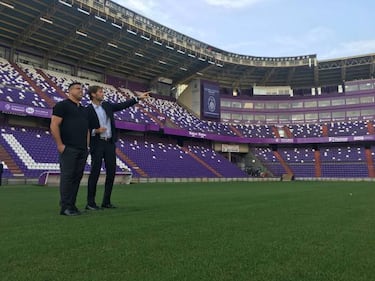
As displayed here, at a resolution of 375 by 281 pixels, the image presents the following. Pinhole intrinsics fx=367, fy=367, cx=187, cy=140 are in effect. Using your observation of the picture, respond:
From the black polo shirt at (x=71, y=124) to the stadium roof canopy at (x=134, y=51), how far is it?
93.8ft

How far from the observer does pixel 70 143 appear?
550 centimetres

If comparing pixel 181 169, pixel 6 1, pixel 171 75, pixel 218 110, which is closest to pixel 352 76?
pixel 218 110

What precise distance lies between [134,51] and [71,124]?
3647 centimetres

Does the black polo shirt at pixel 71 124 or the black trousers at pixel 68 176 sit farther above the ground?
the black polo shirt at pixel 71 124

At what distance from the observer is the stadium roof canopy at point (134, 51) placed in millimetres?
32719

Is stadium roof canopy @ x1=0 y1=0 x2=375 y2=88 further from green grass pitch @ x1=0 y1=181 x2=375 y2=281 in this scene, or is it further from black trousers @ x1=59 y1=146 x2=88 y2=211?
green grass pitch @ x1=0 y1=181 x2=375 y2=281

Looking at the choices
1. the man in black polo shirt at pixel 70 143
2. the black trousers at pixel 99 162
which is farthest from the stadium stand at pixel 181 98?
the man in black polo shirt at pixel 70 143

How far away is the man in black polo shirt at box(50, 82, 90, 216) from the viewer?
5395 mm

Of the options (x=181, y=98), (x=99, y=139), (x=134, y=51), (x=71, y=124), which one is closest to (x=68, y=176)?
(x=71, y=124)

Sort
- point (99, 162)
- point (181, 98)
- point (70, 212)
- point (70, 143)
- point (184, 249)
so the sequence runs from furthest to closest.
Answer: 1. point (181, 98)
2. point (99, 162)
3. point (70, 143)
4. point (70, 212)
5. point (184, 249)

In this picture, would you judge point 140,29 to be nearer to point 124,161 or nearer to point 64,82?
point 64,82

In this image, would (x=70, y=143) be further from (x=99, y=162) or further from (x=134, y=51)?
(x=134, y=51)

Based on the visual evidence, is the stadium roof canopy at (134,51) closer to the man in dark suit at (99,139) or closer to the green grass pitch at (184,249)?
the man in dark suit at (99,139)

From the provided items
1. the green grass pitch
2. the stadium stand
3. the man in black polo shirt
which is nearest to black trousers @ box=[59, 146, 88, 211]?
the man in black polo shirt
